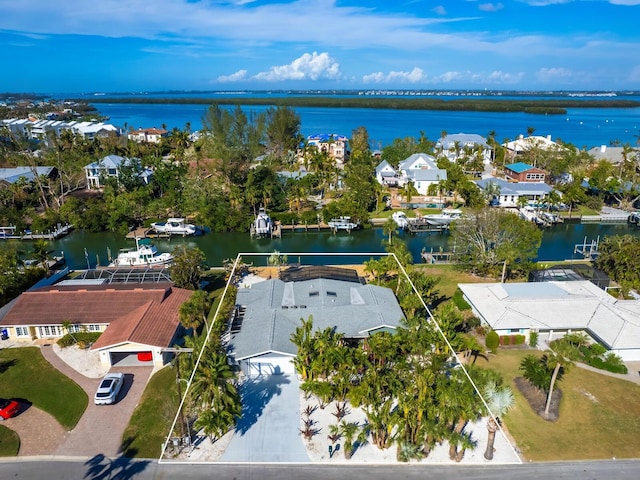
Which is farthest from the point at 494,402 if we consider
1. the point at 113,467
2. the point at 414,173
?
the point at 414,173

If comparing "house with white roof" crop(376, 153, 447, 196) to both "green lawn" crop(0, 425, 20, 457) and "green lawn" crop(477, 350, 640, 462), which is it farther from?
"green lawn" crop(0, 425, 20, 457)

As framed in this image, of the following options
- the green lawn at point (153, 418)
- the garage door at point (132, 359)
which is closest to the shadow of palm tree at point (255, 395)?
the green lawn at point (153, 418)

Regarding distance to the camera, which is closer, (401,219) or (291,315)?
(291,315)

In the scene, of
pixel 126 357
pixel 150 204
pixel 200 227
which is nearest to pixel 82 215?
pixel 150 204

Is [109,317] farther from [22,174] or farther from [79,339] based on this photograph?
[22,174]

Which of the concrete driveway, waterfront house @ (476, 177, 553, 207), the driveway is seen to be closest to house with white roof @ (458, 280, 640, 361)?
the concrete driveway
